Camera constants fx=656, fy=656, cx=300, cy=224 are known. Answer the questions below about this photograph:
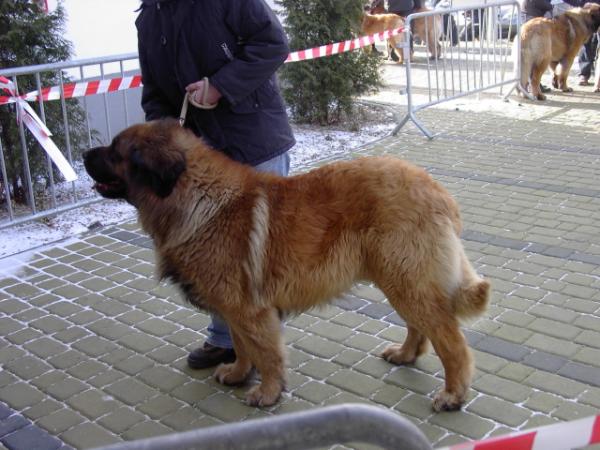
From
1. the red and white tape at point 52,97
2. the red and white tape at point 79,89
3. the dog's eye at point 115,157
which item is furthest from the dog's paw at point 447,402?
the red and white tape at point 79,89

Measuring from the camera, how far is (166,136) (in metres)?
3.44

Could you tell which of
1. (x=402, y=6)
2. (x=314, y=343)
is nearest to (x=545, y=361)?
(x=314, y=343)

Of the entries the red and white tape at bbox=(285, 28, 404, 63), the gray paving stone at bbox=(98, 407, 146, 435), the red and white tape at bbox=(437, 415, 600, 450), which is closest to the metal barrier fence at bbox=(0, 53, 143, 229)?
the red and white tape at bbox=(285, 28, 404, 63)

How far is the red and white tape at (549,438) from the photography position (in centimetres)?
194

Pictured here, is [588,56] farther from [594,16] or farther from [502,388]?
[502,388]

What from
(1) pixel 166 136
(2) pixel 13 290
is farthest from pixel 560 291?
(2) pixel 13 290

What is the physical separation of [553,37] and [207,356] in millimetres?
9782

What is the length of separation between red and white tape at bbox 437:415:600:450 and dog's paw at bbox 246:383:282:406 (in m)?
1.81

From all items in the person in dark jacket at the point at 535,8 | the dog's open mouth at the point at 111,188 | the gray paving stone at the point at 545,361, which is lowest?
the gray paving stone at the point at 545,361

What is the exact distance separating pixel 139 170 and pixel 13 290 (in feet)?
8.98

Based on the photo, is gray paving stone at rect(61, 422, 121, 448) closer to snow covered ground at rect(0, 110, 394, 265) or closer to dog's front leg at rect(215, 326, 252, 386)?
dog's front leg at rect(215, 326, 252, 386)

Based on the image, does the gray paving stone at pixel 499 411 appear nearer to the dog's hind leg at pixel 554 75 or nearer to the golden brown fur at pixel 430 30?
the dog's hind leg at pixel 554 75

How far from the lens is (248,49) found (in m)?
3.63

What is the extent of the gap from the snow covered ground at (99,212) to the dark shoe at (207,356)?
2.85m
